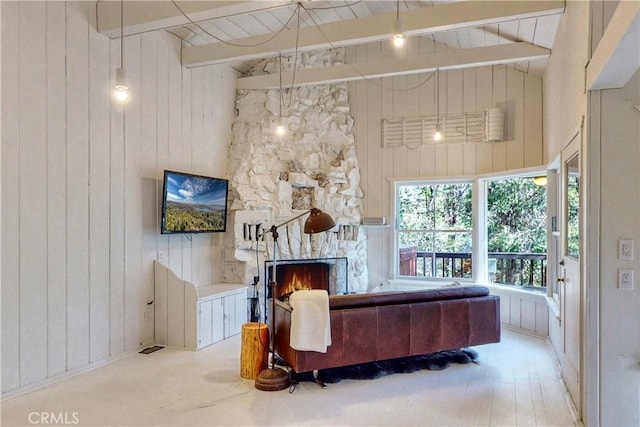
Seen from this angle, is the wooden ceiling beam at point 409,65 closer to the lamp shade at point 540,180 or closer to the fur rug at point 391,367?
the lamp shade at point 540,180

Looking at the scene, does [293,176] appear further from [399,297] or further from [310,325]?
[310,325]

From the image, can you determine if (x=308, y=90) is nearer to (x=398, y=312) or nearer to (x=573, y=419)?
(x=398, y=312)

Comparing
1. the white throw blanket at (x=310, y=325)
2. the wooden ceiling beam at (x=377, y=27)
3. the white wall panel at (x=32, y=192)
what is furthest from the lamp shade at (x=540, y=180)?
the white wall panel at (x=32, y=192)

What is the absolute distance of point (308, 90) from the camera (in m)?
6.24

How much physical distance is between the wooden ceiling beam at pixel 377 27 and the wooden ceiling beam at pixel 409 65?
3.36 feet

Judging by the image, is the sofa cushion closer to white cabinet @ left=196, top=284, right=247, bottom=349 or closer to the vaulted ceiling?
white cabinet @ left=196, top=284, right=247, bottom=349

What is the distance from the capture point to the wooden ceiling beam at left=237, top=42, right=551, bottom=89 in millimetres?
4812

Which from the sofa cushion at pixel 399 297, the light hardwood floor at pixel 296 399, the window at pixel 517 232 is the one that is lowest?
the light hardwood floor at pixel 296 399

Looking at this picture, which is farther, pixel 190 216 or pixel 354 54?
pixel 354 54

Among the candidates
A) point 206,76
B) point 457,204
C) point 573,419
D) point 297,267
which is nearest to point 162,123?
point 206,76

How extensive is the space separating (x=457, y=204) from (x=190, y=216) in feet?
12.1

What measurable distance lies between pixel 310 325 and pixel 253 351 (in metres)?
0.63

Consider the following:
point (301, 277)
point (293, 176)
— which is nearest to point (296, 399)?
point (301, 277)

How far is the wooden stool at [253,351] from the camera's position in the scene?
3.68 metres
